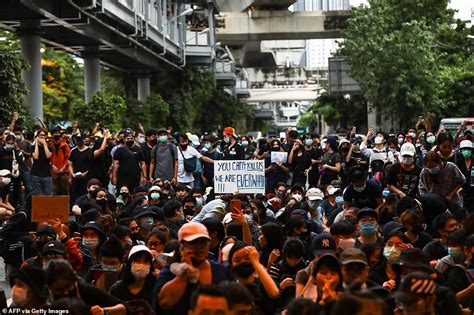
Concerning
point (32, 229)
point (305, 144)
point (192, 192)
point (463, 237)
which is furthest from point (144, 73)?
point (463, 237)

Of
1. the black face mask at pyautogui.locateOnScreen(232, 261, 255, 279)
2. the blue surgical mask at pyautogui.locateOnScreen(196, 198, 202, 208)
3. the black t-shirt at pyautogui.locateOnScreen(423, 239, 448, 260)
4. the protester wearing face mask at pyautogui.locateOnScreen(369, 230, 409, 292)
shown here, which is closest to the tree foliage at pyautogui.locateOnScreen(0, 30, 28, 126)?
the blue surgical mask at pyautogui.locateOnScreen(196, 198, 202, 208)

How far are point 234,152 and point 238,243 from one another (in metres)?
15.0

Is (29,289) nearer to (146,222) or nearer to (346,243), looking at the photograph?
(346,243)

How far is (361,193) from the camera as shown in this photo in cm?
1470

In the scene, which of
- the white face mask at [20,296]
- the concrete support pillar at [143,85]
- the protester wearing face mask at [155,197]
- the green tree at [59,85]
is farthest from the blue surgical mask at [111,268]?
the green tree at [59,85]

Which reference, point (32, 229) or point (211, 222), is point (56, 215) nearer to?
point (32, 229)

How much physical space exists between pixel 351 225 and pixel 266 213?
4151 mm

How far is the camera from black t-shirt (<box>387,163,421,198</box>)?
52.7 ft

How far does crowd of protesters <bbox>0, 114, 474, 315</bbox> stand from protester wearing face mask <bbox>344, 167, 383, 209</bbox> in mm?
17

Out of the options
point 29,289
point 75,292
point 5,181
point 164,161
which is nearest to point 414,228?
point 75,292

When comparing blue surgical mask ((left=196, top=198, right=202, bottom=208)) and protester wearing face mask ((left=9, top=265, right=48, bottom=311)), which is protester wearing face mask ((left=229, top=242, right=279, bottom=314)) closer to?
protester wearing face mask ((left=9, top=265, right=48, bottom=311))

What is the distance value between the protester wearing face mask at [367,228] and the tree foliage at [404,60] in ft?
114

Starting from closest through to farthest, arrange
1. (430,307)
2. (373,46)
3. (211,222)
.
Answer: (430,307), (211,222), (373,46)

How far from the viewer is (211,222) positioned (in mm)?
10906
